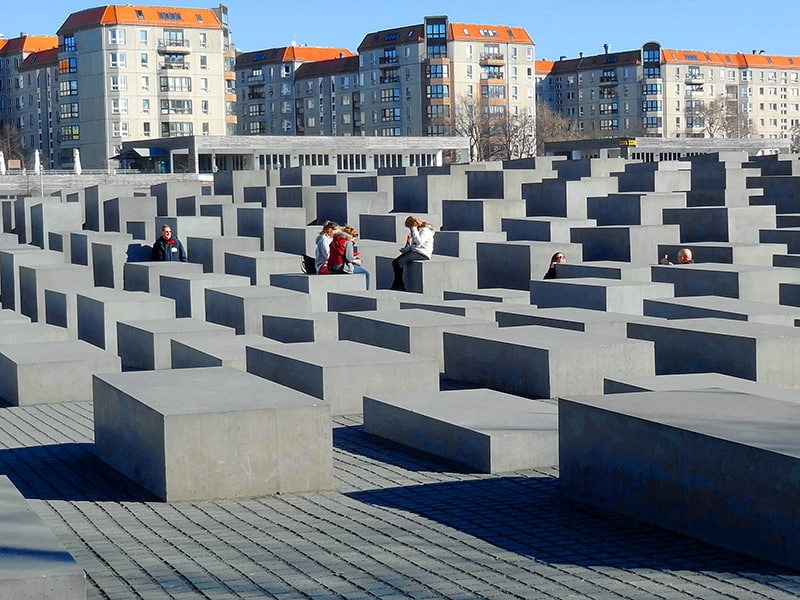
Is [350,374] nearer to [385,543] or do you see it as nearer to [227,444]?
[227,444]

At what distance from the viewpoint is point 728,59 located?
14688cm

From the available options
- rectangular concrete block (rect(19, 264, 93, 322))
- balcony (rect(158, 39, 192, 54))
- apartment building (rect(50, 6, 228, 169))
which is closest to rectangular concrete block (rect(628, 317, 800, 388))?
rectangular concrete block (rect(19, 264, 93, 322))

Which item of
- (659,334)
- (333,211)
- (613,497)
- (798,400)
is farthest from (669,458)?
(333,211)

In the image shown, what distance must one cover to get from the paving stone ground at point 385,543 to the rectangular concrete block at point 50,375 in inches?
115

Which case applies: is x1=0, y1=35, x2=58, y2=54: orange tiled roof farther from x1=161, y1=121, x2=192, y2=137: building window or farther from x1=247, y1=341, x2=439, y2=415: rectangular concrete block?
x1=247, y1=341, x2=439, y2=415: rectangular concrete block

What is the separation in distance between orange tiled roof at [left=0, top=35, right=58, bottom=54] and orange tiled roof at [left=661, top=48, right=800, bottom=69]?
196 feet

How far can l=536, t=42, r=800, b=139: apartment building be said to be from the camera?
436ft

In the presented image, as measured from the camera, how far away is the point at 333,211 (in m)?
27.2

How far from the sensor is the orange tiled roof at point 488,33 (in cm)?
10975

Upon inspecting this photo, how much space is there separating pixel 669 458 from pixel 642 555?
1.95 feet

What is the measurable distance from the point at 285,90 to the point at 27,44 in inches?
966

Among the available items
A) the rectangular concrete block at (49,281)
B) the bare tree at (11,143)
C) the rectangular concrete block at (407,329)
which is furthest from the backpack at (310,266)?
the bare tree at (11,143)

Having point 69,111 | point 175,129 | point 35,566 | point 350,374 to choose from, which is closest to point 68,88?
point 69,111

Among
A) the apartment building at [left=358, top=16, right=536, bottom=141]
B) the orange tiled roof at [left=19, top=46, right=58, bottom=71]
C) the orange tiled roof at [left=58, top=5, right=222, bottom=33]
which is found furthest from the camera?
the apartment building at [left=358, top=16, right=536, bottom=141]
